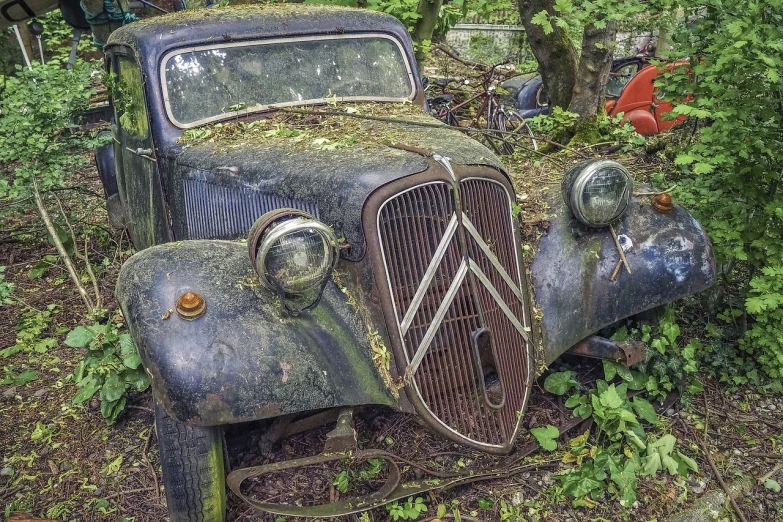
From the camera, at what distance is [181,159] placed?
11.3 feet

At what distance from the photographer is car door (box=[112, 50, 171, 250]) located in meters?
3.70

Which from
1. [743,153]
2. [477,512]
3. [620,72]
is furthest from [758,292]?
[620,72]

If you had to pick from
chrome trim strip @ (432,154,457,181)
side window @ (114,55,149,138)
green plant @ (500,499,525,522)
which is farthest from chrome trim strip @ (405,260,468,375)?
side window @ (114,55,149,138)

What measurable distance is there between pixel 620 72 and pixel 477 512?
7.01 m

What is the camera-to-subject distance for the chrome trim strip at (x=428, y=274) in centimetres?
253

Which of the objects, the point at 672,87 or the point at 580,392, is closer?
the point at 580,392

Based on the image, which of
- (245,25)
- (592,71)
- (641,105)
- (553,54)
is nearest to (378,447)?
(245,25)

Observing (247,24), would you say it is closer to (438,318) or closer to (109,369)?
(109,369)

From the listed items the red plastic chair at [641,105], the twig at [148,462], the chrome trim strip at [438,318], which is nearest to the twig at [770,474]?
the chrome trim strip at [438,318]

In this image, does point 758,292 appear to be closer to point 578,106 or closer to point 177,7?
point 578,106

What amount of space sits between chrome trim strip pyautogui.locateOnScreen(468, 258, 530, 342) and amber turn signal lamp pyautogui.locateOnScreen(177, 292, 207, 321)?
1055 millimetres

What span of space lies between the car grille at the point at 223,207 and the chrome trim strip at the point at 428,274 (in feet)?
2.27

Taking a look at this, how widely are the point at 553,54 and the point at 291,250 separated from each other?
16.7 ft

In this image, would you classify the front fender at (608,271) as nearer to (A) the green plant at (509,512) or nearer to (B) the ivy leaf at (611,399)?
(B) the ivy leaf at (611,399)
